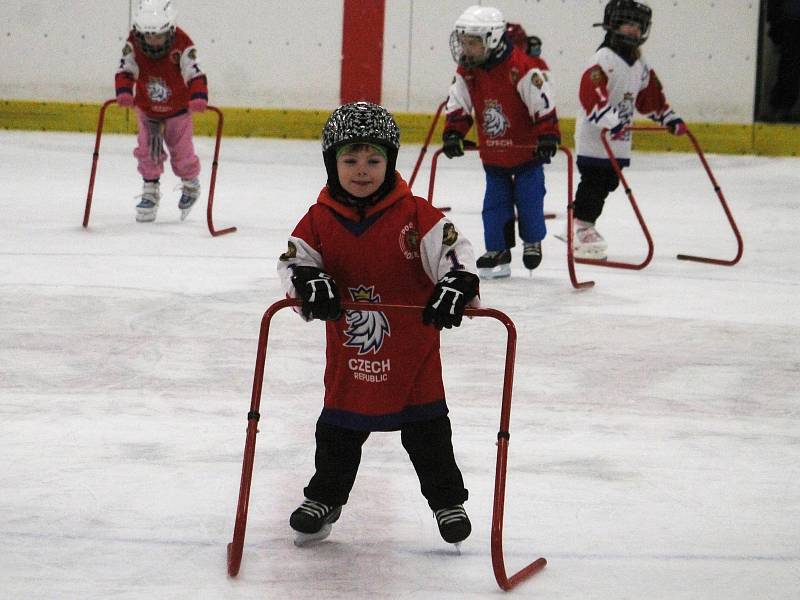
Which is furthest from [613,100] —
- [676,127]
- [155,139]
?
[155,139]

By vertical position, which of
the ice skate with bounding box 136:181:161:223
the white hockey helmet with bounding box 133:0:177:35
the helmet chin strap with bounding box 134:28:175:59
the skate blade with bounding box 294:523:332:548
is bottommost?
the skate blade with bounding box 294:523:332:548

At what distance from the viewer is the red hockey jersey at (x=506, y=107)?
587cm

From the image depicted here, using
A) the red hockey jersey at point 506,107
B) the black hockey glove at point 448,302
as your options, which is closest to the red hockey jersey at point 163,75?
the red hockey jersey at point 506,107

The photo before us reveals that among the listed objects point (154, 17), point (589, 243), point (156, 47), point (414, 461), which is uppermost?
point (154, 17)

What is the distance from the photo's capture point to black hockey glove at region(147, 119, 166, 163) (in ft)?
24.4

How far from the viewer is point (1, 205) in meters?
7.72

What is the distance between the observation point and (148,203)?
7.43 meters

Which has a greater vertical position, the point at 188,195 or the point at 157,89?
the point at 157,89

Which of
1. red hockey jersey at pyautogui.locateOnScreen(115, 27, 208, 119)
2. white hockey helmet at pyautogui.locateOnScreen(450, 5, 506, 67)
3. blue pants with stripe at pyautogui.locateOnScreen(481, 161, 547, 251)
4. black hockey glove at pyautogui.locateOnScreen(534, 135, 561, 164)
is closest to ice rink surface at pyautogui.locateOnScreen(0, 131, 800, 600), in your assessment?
blue pants with stripe at pyautogui.locateOnScreen(481, 161, 547, 251)

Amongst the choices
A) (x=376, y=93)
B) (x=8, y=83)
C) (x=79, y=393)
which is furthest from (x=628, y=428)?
(x=8, y=83)

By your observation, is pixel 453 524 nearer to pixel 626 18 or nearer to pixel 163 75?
pixel 626 18

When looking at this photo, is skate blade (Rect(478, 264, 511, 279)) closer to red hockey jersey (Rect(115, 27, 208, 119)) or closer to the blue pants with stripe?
the blue pants with stripe

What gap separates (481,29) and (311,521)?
3446 mm

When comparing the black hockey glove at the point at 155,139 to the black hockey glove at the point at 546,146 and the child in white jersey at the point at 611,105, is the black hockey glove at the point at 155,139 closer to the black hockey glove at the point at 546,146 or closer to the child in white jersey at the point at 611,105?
the child in white jersey at the point at 611,105
